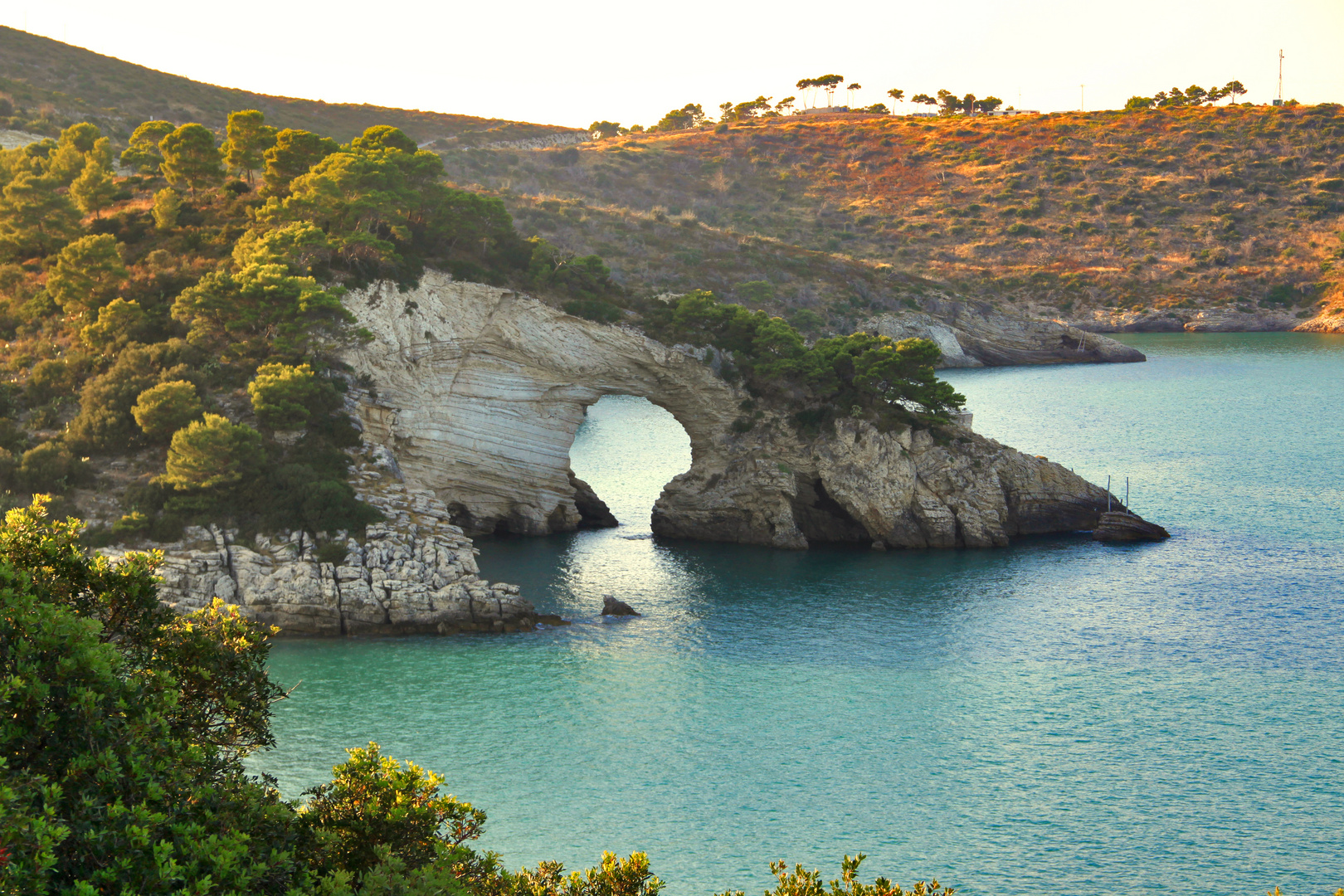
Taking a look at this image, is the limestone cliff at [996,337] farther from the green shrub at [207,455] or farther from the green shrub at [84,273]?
the green shrub at [207,455]

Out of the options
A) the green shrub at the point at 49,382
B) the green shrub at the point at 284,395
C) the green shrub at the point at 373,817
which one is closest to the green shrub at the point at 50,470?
the green shrub at the point at 49,382

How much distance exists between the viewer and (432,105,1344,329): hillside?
11894 cm

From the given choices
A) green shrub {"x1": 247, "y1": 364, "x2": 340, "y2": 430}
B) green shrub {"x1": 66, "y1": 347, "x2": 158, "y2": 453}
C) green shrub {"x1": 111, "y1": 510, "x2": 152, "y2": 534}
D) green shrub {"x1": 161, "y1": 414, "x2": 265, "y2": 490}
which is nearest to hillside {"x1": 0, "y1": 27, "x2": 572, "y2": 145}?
green shrub {"x1": 66, "y1": 347, "x2": 158, "y2": 453}

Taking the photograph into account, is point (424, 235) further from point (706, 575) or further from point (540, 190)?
point (540, 190)

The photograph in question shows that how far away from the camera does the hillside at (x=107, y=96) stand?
86.8 metres

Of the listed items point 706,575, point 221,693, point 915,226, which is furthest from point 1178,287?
point 221,693

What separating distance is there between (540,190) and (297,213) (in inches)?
3448

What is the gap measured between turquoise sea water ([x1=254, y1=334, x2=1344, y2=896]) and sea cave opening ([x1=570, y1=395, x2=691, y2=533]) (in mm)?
7309

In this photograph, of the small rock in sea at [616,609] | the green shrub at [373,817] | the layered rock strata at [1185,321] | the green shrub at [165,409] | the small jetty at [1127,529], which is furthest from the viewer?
the layered rock strata at [1185,321]

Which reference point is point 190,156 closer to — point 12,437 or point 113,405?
point 113,405

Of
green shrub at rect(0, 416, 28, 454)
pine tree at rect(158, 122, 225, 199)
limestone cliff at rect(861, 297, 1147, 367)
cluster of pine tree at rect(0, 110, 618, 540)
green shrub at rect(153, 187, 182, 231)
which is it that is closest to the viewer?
cluster of pine tree at rect(0, 110, 618, 540)

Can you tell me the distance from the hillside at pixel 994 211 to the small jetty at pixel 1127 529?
2473 inches

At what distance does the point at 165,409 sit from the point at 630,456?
4126cm

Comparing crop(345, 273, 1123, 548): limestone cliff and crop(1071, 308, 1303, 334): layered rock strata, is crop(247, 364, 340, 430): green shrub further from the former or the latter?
crop(1071, 308, 1303, 334): layered rock strata
